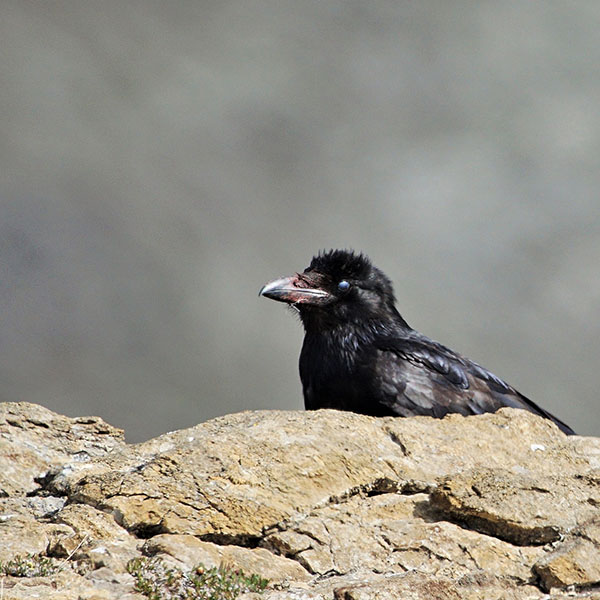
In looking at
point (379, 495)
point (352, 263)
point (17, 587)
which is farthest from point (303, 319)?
point (17, 587)

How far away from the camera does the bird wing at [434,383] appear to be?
884cm

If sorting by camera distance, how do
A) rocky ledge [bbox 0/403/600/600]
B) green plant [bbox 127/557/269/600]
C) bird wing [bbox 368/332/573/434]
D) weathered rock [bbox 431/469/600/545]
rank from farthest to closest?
bird wing [bbox 368/332/573/434] < weathered rock [bbox 431/469/600/545] < rocky ledge [bbox 0/403/600/600] < green plant [bbox 127/557/269/600]

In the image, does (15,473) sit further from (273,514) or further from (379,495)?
(379,495)

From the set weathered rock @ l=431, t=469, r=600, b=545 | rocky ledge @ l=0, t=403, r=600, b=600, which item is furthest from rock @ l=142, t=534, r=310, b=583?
weathered rock @ l=431, t=469, r=600, b=545

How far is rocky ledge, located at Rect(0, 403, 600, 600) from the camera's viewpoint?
508 cm

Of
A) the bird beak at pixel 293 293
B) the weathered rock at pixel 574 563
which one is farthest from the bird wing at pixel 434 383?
the weathered rock at pixel 574 563

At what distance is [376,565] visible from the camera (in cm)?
543

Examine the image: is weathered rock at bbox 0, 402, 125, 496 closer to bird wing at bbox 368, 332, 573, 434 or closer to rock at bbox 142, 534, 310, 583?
rock at bbox 142, 534, 310, 583

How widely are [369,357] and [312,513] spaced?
368cm

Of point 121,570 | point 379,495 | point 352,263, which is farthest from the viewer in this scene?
point 352,263

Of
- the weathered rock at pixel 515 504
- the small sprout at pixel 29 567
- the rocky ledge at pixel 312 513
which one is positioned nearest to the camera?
the small sprout at pixel 29 567

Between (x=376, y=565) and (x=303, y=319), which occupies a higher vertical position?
(x=303, y=319)

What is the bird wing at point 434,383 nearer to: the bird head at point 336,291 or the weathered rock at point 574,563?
the bird head at point 336,291

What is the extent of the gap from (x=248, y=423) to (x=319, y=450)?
69 cm
